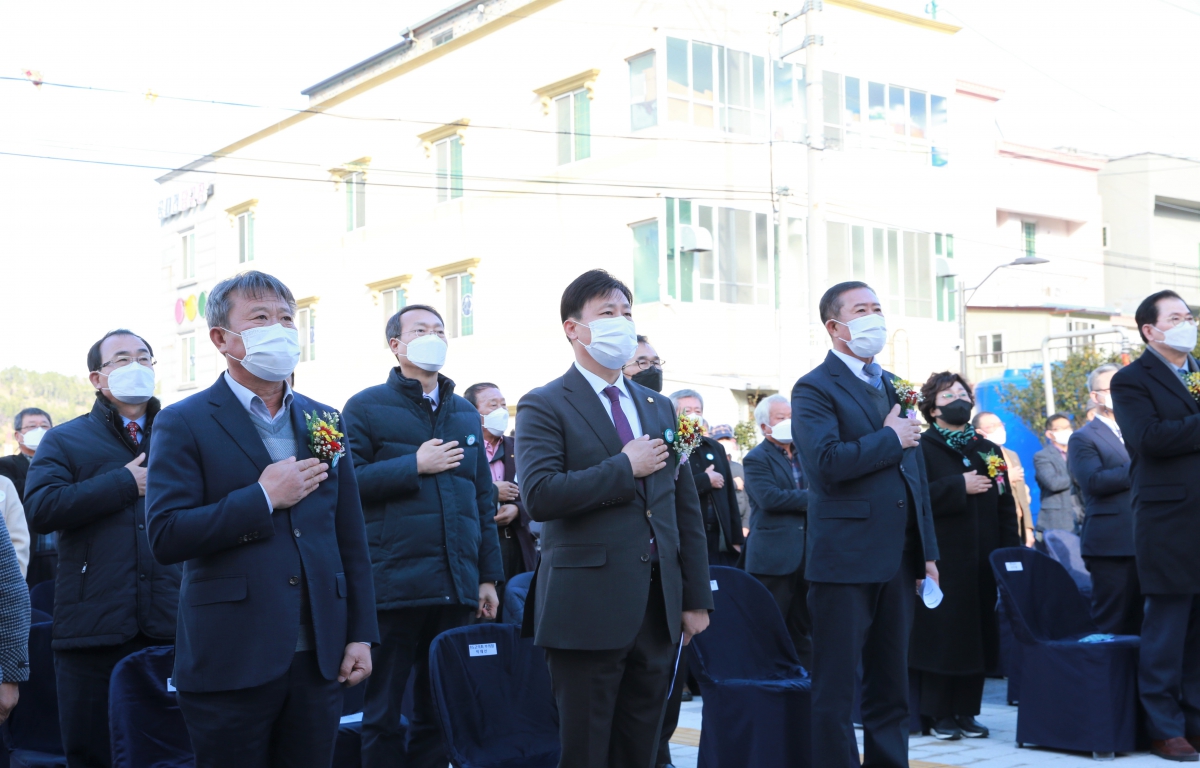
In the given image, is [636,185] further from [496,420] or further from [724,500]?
[496,420]

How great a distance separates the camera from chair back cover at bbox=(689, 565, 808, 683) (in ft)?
18.8

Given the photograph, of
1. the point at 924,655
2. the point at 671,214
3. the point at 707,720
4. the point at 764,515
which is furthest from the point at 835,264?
the point at 707,720

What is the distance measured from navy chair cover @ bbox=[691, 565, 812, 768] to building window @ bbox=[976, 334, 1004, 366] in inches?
1290

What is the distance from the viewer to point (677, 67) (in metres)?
25.2

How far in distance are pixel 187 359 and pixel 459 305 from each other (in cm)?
1798

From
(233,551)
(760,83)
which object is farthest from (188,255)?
(233,551)

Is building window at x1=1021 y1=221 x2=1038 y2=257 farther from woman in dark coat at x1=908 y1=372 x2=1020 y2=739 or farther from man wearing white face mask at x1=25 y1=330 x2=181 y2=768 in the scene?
man wearing white face mask at x1=25 y1=330 x2=181 y2=768

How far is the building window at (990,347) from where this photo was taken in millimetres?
36969

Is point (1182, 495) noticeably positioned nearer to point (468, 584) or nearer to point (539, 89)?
point (468, 584)

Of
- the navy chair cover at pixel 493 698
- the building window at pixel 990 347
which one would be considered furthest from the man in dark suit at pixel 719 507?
the building window at pixel 990 347

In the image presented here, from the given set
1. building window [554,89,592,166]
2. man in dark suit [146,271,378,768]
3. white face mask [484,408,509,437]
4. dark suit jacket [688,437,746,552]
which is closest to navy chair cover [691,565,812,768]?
man in dark suit [146,271,378,768]

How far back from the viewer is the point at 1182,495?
6.38 m

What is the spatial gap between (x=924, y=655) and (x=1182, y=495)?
66.0 inches

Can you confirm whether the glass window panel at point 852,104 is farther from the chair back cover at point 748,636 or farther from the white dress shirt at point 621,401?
the white dress shirt at point 621,401
